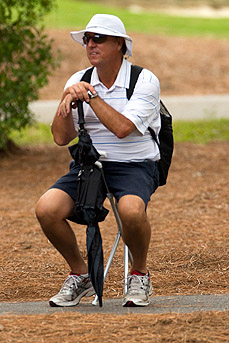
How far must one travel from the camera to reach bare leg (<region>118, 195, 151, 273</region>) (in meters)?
4.21

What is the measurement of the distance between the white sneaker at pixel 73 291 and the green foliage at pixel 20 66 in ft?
17.1

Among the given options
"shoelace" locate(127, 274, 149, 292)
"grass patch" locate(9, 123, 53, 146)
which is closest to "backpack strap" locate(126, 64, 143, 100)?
"shoelace" locate(127, 274, 149, 292)

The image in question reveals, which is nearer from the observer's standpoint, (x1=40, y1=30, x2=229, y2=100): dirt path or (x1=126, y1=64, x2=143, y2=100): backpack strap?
(x1=126, y1=64, x2=143, y2=100): backpack strap

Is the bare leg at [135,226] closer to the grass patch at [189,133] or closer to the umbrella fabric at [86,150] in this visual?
the umbrella fabric at [86,150]

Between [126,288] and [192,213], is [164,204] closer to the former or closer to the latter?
[192,213]

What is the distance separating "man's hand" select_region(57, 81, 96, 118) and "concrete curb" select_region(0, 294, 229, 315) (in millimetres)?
1133

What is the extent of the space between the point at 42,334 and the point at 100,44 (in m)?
1.73

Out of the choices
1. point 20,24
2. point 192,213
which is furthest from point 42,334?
point 20,24

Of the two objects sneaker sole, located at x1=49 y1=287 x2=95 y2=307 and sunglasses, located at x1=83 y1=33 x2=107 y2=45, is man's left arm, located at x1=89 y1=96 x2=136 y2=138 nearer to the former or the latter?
sunglasses, located at x1=83 y1=33 x2=107 y2=45

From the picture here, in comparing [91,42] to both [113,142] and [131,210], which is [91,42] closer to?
[113,142]

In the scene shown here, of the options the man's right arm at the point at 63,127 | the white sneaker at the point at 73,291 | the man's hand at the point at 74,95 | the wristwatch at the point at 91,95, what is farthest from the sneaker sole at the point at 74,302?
the wristwatch at the point at 91,95

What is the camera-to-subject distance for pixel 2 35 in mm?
9836

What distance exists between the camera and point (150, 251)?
614cm

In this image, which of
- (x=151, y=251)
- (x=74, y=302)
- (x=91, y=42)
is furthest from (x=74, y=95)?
(x=151, y=251)
